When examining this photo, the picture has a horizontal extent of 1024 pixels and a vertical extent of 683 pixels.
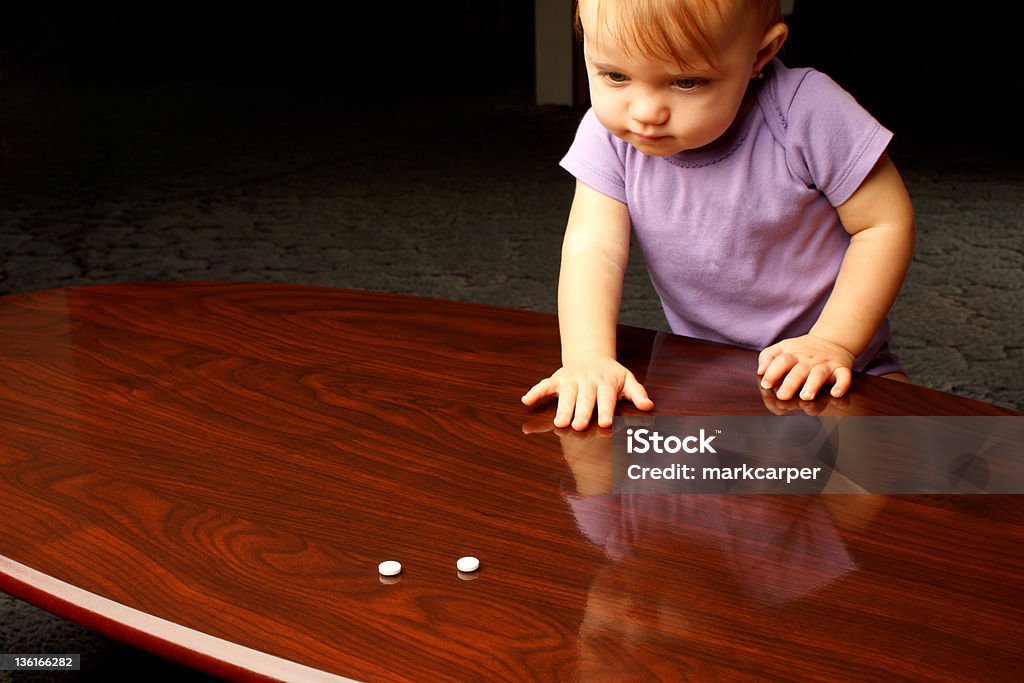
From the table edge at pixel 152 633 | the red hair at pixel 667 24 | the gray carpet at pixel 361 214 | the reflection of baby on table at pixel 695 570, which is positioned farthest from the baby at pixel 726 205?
the gray carpet at pixel 361 214

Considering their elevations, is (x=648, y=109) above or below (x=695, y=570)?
above

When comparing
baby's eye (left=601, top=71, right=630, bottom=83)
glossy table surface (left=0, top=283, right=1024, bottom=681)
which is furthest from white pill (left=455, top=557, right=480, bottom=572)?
baby's eye (left=601, top=71, right=630, bottom=83)

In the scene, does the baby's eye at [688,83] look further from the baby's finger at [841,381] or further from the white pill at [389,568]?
the white pill at [389,568]

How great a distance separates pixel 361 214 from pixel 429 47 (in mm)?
3555

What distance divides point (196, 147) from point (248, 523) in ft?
10.8

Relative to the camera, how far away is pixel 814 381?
2.36ft

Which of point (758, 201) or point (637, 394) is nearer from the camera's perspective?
point (637, 394)

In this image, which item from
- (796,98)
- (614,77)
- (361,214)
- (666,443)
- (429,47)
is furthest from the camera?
(429,47)

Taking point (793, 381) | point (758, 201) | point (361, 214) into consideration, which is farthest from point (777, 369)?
point (361, 214)

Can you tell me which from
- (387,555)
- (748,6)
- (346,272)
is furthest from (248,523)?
(346,272)

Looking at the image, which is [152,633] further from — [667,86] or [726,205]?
[726,205]

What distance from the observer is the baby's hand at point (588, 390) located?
70cm

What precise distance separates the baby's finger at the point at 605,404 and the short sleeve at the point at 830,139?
0.31 metres

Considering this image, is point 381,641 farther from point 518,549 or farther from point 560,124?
point 560,124
